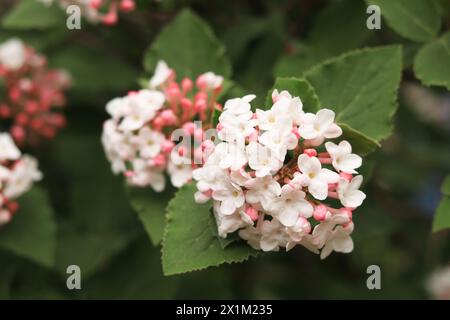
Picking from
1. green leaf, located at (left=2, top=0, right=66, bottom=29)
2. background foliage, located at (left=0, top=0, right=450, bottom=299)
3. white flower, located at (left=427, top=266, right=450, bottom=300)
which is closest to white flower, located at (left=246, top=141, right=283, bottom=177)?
background foliage, located at (left=0, top=0, right=450, bottom=299)

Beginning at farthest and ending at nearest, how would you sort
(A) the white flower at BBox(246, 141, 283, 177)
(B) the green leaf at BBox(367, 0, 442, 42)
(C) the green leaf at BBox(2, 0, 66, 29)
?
(C) the green leaf at BBox(2, 0, 66, 29) < (B) the green leaf at BBox(367, 0, 442, 42) < (A) the white flower at BBox(246, 141, 283, 177)

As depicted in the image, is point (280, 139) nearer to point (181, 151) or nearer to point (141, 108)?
point (181, 151)

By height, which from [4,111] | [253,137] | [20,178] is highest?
[4,111]

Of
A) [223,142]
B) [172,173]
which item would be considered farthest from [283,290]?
[223,142]

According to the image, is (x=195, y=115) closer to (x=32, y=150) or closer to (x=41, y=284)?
(x=41, y=284)

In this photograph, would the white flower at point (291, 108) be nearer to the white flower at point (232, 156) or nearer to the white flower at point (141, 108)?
the white flower at point (232, 156)

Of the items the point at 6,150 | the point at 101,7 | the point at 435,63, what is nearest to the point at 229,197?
the point at 435,63

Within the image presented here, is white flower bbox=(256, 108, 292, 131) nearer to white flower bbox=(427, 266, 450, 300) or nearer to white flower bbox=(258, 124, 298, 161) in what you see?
white flower bbox=(258, 124, 298, 161)
